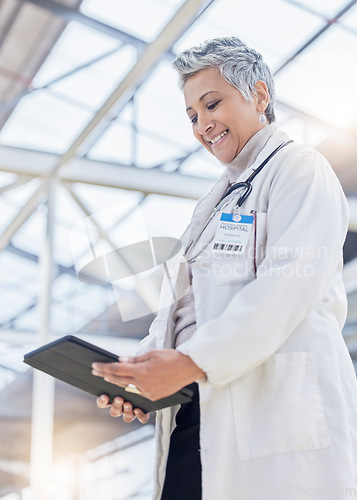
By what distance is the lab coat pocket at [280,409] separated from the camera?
4.83 feet

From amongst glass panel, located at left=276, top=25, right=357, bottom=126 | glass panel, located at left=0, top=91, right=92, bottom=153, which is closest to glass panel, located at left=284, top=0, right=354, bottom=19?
glass panel, located at left=276, top=25, right=357, bottom=126

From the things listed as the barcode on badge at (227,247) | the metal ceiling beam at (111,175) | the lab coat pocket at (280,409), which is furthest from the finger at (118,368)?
the metal ceiling beam at (111,175)

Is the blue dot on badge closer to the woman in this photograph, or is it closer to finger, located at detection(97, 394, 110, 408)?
the woman

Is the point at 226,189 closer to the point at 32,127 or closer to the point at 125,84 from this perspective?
the point at 125,84

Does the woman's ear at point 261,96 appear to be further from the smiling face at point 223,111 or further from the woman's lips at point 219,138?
the woman's lips at point 219,138

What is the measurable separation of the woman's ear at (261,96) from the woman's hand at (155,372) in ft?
2.85

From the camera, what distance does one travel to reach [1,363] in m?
15.6

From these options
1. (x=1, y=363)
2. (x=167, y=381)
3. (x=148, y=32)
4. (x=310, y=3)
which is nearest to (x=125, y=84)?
(x=148, y=32)

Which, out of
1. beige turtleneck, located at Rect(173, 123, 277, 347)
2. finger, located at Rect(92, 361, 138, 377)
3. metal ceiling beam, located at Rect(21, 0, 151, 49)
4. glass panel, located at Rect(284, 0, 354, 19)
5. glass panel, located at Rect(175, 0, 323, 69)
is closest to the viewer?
finger, located at Rect(92, 361, 138, 377)

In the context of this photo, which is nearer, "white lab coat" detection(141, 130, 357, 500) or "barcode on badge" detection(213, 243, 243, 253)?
"white lab coat" detection(141, 130, 357, 500)

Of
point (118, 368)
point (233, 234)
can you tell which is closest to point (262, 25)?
point (233, 234)

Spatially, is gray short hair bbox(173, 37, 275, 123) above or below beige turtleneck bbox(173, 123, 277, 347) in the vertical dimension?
above

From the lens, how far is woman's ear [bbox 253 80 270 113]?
Answer: 1977 millimetres

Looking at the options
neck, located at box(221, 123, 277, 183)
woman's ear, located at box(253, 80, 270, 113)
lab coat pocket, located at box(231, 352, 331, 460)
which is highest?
woman's ear, located at box(253, 80, 270, 113)
